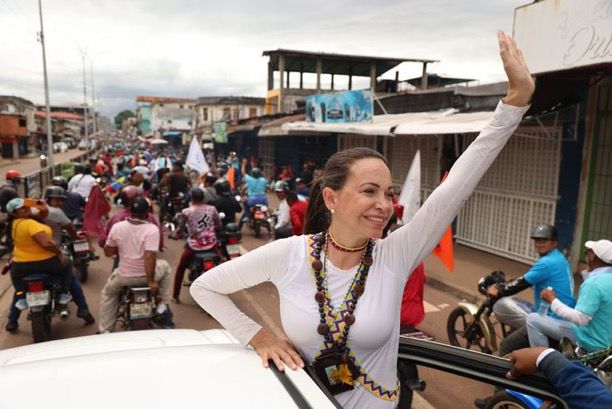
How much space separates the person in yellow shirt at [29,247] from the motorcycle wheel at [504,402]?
4467 mm

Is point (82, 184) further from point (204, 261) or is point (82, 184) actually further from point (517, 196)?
point (517, 196)

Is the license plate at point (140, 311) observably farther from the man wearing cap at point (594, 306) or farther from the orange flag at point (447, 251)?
the man wearing cap at point (594, 306)

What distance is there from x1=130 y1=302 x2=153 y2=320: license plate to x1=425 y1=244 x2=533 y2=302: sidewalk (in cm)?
462

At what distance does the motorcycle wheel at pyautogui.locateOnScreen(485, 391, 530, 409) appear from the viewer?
3264mm

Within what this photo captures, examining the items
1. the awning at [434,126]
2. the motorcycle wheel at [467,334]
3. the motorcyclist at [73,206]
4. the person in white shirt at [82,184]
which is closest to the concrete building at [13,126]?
the person in white shirt at [82,184]

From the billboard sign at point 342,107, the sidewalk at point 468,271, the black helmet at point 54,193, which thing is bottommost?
the sidewalk at point 468,271

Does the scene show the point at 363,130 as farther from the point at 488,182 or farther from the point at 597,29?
the point at 597,29

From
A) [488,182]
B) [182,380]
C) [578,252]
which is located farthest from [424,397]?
[488,182]

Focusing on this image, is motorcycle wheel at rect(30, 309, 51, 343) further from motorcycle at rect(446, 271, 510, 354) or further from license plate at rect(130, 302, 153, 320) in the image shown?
motorcycle at rect(446, 271, 510, 354)

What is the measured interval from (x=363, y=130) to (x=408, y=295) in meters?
7.27

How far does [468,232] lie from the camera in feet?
34.1

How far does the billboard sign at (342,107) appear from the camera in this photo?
495 inches

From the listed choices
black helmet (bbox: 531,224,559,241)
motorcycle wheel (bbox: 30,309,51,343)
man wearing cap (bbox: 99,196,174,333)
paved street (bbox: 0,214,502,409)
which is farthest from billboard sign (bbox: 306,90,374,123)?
motorcycle wheel (bbox: 30,309,51,343)

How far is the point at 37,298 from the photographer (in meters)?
5.05
